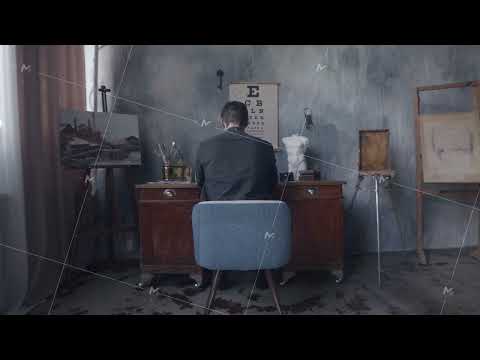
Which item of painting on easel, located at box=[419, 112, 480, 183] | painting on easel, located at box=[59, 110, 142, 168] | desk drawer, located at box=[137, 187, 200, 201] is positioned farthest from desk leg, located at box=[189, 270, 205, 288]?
painting on easel, located at box=[419, 112, 480, 183]

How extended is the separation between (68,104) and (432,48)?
8.45 feet

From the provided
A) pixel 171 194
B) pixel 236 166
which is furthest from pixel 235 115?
pixel 171 194

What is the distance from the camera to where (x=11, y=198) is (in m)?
1.42

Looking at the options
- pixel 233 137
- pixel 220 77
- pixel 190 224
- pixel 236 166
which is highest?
pixel 220 77

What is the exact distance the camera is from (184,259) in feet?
5.48

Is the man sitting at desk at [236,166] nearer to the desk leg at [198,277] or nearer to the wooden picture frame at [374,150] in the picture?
the desk leg at [198,277]

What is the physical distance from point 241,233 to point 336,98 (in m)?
1.52

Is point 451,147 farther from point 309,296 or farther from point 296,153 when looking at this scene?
point 309,296

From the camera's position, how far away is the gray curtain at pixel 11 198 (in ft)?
4.55

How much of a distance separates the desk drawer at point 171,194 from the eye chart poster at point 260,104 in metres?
0.72

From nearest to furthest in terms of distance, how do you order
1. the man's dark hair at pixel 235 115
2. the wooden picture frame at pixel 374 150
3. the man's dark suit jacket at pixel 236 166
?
the man's dark suit jacket at pixel 236 166
the man's dark hair at pixel 235 115
the wooden picture frame at pixel 374 150

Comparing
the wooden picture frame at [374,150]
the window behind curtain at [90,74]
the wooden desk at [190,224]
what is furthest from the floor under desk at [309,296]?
the window behind curtain at [90,74]

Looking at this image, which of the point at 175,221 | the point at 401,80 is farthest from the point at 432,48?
the point at 175,221

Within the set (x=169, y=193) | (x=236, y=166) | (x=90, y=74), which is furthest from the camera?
(x=90, y=74)
